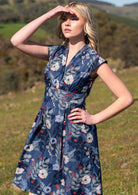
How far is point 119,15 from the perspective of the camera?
179 ft

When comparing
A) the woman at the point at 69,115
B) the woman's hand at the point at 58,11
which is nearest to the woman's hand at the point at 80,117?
the woman at the point at 69,115

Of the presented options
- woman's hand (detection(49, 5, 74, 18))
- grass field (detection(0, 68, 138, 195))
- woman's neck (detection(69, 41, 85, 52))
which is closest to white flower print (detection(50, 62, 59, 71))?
woman's neck (detection(69, 41, 85, 52))

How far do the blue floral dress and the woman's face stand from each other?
0.15 meters

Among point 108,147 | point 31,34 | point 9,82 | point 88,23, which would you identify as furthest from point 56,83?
point 9,82

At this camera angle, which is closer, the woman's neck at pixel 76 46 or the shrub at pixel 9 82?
the woman's neck at pixel 76 46

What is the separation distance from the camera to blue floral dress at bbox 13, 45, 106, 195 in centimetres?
311

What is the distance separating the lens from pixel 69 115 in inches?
121

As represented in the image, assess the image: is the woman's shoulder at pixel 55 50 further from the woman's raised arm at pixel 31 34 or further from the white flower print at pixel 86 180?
the white flower print at pixel 86 180

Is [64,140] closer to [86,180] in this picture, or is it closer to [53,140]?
[53,140]

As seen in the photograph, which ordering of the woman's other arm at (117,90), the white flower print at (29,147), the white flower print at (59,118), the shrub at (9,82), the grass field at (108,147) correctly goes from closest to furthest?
the woman's other arm at (117,90) < the white flower print at (59,118) < the white flower print at (29,147) < the grass field at (108,147) < the shrub at (9,82)

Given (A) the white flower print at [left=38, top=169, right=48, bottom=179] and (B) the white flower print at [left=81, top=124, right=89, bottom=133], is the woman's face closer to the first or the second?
(B) the white flower print at [left=81, top=124, right=89, bottom=133]

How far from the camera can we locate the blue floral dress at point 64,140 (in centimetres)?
311

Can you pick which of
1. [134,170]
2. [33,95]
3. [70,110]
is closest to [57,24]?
[70,110]

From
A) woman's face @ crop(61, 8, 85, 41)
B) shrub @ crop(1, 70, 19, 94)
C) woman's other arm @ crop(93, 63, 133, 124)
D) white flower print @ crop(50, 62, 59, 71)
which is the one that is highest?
shrub @ crop(1, 70, 19, 94)
